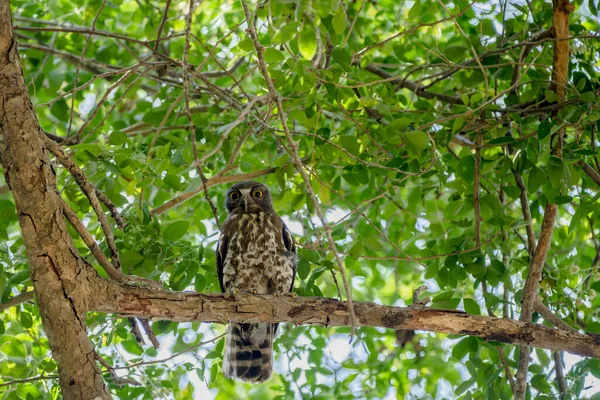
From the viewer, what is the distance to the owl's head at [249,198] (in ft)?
16.0

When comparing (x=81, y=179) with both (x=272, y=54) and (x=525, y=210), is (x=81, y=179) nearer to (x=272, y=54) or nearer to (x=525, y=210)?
(x=272, y=54)

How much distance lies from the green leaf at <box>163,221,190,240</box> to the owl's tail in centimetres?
112

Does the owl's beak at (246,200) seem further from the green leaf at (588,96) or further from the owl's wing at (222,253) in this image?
the green leaf at (588,96)

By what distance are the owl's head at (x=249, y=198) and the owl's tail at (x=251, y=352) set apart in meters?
0.82

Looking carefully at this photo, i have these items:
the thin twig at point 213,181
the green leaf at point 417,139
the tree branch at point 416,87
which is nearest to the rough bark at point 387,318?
the green leaf at point 417,139

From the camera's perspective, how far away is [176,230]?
3.63 metres

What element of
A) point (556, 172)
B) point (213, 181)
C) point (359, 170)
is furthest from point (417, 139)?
point (213, 181)

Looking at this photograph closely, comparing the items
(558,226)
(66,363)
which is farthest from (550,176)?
(66,363)

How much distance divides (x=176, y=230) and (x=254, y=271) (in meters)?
1.14

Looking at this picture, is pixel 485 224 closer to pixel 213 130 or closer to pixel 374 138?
pixel 374 138

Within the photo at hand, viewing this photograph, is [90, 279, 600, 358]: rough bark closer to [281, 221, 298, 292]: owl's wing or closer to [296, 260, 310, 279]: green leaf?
[296, 260, 310, 279]: green leaf

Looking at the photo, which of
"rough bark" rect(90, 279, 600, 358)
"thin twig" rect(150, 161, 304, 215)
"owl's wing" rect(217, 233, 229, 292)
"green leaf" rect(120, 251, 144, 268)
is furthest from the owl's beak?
"rough bark" rect(90, 279, 600, 358)

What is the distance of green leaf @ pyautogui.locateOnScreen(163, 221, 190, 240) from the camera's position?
362 cm

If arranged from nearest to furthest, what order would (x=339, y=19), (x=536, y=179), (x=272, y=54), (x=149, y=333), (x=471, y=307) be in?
(x=339, y=19) → (x=149, y=333) → (x=272, y=54) → (x=536, y=179) → (x=471, y=307)
